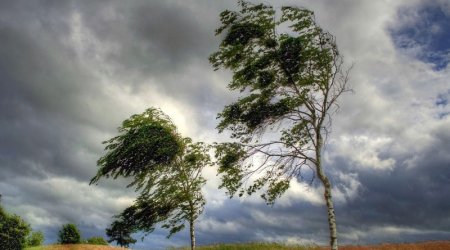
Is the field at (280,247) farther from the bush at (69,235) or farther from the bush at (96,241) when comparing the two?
the bush at (96,241)

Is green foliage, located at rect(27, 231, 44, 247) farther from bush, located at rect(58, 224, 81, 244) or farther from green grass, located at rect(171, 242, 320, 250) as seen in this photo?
green grass, located at rect(171, 242, 320, 250)

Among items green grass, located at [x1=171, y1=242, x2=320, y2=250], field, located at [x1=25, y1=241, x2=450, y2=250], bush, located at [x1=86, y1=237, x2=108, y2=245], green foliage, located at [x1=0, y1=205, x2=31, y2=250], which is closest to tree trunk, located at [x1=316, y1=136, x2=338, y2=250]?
field, located at [x1=25, y1=241, x2=450, y2=250]

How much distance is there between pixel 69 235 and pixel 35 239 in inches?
188

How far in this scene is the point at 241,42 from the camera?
20703 mm

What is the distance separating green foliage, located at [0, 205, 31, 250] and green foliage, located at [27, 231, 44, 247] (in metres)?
0.45

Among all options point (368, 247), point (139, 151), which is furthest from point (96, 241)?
point (368, 247)

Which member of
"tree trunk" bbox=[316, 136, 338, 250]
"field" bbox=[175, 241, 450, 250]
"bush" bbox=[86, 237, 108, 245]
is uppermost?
"tree trunk" bbox=[316, 136, 338, 250]

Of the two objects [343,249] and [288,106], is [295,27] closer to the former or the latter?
[288,106]

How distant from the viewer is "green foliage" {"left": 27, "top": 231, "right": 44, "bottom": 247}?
32.3m

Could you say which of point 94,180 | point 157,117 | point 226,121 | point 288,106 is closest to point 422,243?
point 288,106

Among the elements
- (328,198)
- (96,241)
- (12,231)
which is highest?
(328,198)

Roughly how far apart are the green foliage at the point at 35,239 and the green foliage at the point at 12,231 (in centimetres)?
45

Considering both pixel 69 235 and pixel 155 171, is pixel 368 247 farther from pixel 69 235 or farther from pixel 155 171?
pixel 69 235

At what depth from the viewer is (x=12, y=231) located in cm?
3156
